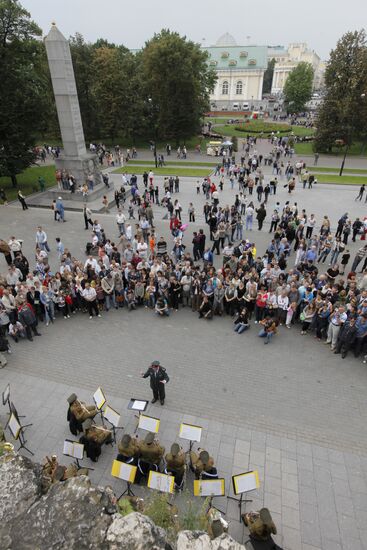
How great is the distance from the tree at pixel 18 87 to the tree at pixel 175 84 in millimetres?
20035

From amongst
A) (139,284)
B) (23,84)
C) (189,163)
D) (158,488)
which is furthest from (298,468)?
(189,163)

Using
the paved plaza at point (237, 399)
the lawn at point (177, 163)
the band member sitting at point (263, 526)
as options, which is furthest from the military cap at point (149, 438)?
the lawn at point (177, 163)

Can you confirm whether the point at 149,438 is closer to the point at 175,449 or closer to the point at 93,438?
the point at 175,449

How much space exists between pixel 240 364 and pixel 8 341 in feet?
24.2

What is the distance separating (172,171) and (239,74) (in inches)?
3287

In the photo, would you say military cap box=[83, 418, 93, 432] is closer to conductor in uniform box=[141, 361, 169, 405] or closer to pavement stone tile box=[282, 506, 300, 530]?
conductor in uniform box=[141, 361, 169, 405]

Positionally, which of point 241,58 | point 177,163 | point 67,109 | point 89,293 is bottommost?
point 177,163

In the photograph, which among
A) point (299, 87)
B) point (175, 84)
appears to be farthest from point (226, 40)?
point (175, 84)

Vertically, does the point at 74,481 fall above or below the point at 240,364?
above

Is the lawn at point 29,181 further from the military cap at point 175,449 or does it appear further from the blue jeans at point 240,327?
the military cap at point 175,449

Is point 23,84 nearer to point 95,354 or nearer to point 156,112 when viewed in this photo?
point 95,354

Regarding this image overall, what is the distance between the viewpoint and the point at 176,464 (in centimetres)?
664

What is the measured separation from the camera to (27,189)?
2808 centimetres

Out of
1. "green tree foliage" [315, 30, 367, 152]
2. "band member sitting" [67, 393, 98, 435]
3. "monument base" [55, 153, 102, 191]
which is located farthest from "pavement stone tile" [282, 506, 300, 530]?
"green tree foliage" [315, 30, 367, 152]
